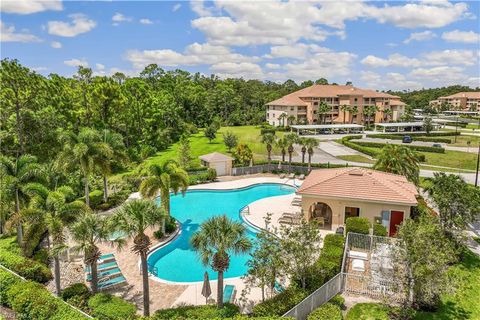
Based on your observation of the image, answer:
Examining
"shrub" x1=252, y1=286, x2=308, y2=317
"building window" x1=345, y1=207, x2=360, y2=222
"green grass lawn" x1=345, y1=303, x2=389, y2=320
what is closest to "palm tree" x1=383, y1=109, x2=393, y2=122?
"building window" x1=345, y1=207, x2=360, y2=222

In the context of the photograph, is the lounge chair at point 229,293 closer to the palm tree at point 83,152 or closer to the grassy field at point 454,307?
the grassy field at point 454,307

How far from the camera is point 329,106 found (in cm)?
8731

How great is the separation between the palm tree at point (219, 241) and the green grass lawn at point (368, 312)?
522cm

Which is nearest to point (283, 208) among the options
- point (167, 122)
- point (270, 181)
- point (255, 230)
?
point (255, 230)

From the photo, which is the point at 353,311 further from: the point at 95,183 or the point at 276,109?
the point at 276,109

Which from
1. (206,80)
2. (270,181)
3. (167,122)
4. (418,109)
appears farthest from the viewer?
(418,109)

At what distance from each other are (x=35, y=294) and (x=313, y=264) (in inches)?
472

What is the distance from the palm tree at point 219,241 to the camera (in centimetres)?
A: 1371

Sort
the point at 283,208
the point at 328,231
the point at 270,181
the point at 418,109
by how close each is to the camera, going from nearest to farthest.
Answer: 1. the point at 328,231
2. the point at 283,208
3. the point at 270,181
4. the point at 418,109

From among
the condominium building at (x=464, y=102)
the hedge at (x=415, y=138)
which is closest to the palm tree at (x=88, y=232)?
the hedge at (x=415, y=138)

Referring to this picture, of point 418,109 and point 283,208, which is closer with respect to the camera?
point 283,208

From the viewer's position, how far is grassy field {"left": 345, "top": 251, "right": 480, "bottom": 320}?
47.1ft

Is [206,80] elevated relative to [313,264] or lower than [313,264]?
elevated

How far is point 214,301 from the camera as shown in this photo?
51.5ft
